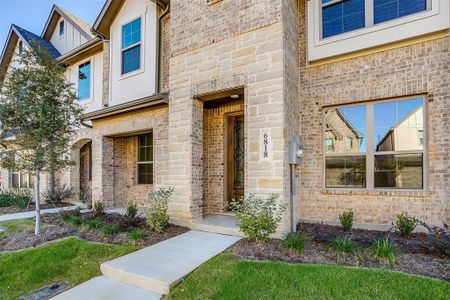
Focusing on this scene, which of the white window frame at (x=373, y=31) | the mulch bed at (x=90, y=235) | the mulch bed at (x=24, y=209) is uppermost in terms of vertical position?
the white window frame at (x=373, y=31)

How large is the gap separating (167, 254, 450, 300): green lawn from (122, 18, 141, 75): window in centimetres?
784

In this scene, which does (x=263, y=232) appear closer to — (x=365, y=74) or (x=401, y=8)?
(x=365, y=74)

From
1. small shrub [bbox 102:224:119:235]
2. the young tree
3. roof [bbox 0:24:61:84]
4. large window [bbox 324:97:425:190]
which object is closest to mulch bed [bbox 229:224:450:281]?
large window [bbox 324:97:425:190]

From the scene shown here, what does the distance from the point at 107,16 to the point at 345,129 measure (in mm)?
9324

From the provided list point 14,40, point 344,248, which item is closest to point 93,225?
point 344,248

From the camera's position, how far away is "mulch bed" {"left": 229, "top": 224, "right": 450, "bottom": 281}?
12.5 ft

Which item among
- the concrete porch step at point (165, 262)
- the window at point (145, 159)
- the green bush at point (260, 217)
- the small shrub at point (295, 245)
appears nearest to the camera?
the concrete porch step at point (165, 262)

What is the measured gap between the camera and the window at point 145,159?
31.0 feet

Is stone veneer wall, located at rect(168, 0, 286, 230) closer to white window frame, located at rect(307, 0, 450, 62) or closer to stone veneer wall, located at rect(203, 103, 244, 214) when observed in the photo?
stone veneer wall, located at rect(203, 103, 244, 214)

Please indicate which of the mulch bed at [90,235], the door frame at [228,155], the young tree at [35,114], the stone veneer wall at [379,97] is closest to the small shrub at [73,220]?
the mulch bed at [90,235]

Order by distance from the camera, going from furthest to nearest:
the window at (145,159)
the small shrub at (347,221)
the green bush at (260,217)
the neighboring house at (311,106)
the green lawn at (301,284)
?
the window at (145,159)
the small shrub at (347,221)
the neighboring house at (311,106)
the green bush at (260,217)
the green lawn at (301,284)

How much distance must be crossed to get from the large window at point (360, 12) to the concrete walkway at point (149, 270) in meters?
5.74

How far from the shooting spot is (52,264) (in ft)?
15.1

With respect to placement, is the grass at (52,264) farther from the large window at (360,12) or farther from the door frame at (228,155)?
the large window at (360,12)
